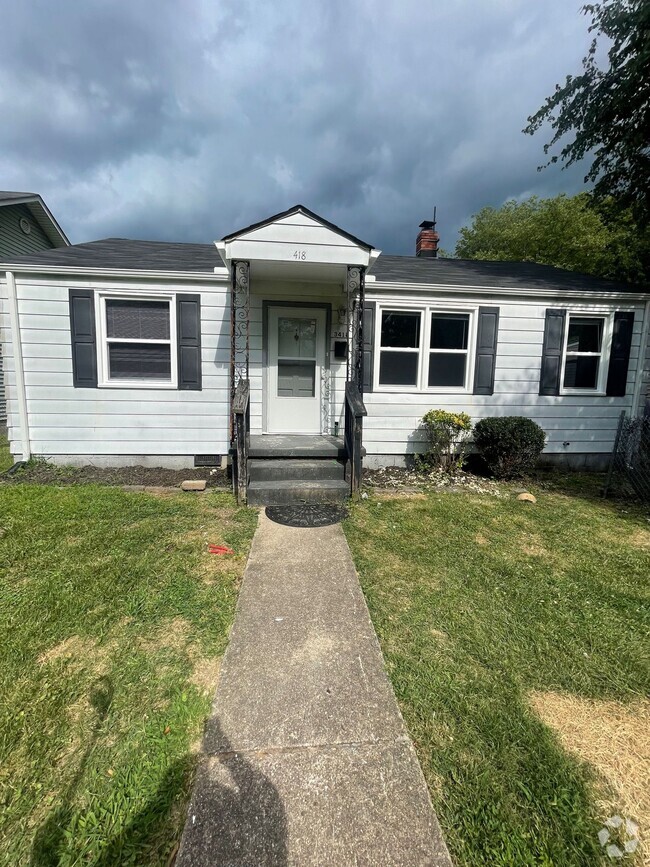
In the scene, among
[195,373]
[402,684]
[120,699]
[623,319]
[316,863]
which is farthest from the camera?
[623,319]

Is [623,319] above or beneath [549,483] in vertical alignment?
above

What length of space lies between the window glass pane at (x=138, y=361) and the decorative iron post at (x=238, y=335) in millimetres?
1022

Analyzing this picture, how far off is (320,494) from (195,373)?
107 inches

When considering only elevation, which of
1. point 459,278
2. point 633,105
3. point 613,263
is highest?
point 633,105

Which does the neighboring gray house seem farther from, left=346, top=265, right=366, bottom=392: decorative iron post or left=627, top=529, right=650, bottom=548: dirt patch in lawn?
left=627, top=529, right=650, bottom=548: dirt patch in lawn

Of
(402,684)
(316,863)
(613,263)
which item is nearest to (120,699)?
(316,863)

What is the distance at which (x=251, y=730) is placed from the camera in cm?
184

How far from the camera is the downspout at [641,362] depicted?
671 cm

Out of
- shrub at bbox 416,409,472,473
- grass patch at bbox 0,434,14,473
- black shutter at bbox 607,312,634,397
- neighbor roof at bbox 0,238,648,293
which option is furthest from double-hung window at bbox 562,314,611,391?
grass patch at bbox 0,434,14,473

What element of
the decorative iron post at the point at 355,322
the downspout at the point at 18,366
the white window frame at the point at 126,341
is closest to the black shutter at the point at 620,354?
the decorative iron post at the point at 355,322

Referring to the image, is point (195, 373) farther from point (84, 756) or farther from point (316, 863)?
point (316, 863)

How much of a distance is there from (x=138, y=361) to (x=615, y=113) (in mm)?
9325

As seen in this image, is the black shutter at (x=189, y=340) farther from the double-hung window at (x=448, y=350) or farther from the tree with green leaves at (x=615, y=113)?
the tree with green leaves at (x=615, y=113)

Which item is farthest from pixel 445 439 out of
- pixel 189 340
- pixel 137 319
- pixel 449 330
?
pixel 137 319
